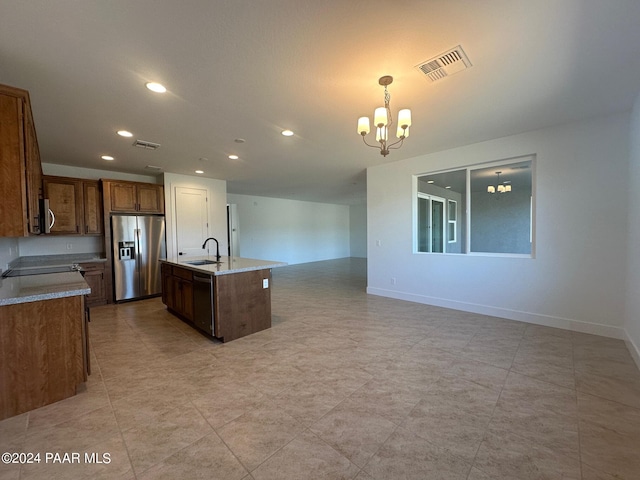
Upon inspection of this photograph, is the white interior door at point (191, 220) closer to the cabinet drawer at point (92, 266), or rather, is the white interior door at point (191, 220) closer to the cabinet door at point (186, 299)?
the cabinet drawer at point (92, 266)

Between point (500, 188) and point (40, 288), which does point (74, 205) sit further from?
point (500, 188)

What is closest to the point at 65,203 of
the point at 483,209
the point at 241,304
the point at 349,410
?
the point at 241,304

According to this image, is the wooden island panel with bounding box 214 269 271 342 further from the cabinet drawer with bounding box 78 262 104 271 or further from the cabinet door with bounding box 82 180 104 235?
the cabinet door with bounding box 82 180 104 235

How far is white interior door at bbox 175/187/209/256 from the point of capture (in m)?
5.83

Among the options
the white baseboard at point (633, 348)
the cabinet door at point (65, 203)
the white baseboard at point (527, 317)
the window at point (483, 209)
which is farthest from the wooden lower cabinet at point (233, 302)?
the white baseboard at point (633, 348)

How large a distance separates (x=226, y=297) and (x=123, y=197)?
3.60 m

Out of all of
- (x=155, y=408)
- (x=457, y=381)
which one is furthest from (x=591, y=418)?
(x=155, y=408)

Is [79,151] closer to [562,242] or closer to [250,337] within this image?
[250,337]

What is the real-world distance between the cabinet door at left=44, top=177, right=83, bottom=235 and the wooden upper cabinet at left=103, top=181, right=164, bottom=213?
48 cm

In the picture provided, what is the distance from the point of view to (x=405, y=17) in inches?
64.4

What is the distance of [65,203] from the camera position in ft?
15.5

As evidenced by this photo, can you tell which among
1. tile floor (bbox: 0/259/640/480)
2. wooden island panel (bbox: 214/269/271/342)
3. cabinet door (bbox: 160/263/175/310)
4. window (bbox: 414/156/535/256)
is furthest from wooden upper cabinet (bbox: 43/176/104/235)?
window (bbox: 414/156/535/256)

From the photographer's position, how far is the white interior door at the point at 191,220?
5827 mm

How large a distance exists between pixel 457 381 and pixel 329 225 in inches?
403
